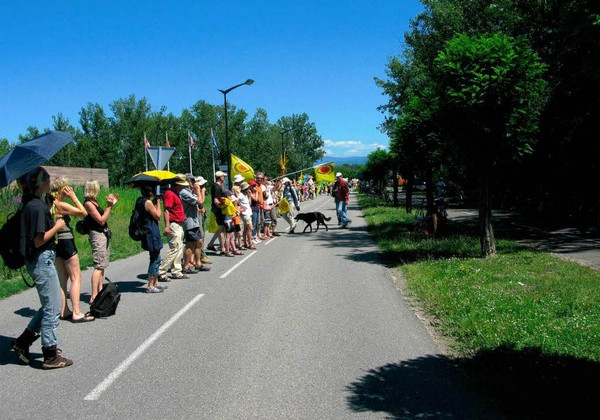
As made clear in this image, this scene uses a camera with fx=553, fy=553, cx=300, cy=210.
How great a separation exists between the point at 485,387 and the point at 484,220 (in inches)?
311

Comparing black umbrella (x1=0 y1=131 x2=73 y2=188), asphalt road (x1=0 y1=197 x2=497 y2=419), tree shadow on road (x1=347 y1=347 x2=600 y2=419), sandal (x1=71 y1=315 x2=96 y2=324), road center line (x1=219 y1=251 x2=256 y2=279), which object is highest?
black umbrella (x1=0 y1=131 x2=73 y2=188)

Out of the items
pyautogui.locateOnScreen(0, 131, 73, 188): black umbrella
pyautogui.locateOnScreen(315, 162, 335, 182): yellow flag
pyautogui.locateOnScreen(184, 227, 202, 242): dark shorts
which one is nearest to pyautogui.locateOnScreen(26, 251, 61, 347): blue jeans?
pyautogui.locateOnScreen(0, 131, 73, 188): black umbrella

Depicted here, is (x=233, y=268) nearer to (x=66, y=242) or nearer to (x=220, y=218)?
(x=220, y=218)

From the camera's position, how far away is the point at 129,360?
5535 millimetres

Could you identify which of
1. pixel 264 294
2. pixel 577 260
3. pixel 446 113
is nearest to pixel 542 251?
pixel 577 260

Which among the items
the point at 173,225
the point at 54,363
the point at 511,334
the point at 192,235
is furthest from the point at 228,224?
the point at 511,334

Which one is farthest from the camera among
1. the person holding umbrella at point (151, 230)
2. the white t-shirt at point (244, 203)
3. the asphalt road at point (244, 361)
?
→ the white t-shirt at point (244, 203)

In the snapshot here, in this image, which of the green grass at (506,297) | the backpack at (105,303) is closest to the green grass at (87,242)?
the backpack at (105,303)

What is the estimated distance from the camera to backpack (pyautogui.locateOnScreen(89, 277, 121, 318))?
24.3ft

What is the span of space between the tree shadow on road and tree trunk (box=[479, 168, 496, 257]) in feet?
23.1

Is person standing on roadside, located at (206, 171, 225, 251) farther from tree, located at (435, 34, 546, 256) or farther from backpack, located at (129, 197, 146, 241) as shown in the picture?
tree, located at (435, 34, 546, 256)

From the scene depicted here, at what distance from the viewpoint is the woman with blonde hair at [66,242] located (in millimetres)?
6680

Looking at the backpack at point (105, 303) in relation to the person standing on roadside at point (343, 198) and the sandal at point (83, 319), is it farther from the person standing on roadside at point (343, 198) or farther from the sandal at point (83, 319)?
the person standing on roadside at point (343, 198)

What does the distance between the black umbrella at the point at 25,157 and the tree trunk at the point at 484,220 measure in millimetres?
9237
